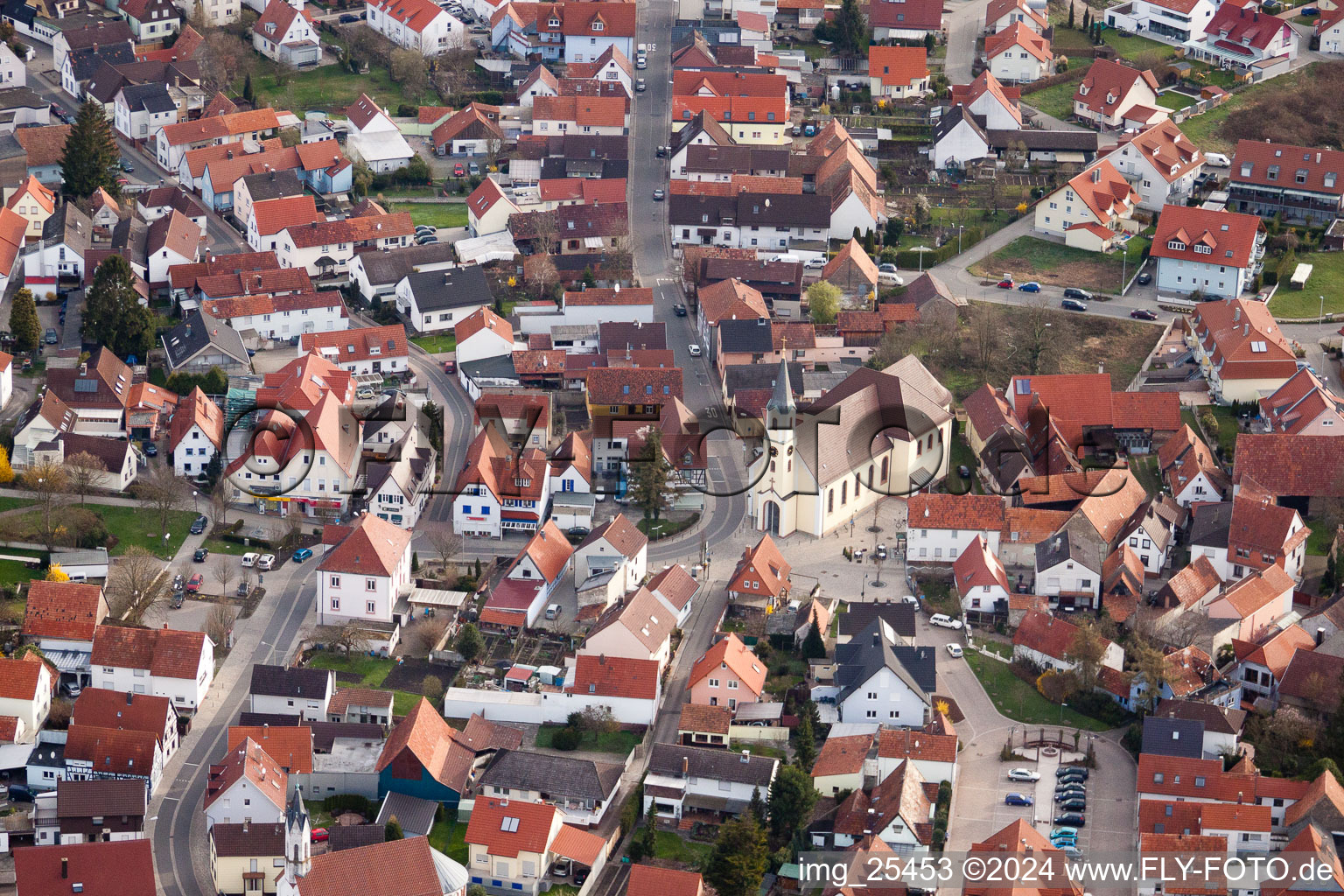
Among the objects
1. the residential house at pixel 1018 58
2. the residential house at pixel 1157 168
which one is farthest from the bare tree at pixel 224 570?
the residential house at pixel 1018 58

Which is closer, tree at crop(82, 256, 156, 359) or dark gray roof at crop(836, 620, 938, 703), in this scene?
dark gray roof at crop(836, 620, 938, 703)

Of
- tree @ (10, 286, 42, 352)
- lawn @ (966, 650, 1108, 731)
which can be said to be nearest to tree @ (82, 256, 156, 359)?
tree @ (10, 286, 42, 352)

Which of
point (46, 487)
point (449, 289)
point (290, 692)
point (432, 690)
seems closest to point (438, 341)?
point (449, 289)

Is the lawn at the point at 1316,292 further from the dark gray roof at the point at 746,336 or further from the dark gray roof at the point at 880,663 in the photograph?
the dark gray roof at the point at 880,663

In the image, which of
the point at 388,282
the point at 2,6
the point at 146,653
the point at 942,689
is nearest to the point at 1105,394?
the point at 942,689

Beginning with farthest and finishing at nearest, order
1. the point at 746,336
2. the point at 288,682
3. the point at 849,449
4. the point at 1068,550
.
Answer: the point at 746,336 → the point at 849,449 → the point at 1068,550 → the point at 288,682

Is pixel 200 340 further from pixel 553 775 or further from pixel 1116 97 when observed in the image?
pixel 1116 97

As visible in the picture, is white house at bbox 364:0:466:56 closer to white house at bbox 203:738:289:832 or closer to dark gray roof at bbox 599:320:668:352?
dark gray roof at bbox 599:320:668:352
